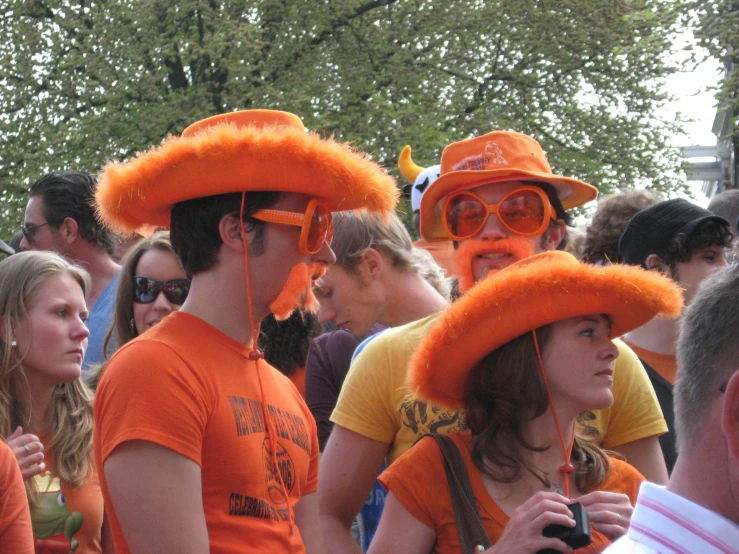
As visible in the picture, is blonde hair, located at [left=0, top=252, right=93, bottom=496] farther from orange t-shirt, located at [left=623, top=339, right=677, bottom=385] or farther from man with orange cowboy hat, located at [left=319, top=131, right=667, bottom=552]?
orange t-shirt, located at [left=623, top=339, right=677, bottom=385]

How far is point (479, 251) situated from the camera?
343 cm

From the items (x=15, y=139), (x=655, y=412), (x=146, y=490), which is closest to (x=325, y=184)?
(x=146, y=490)

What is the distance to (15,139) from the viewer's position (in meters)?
15.5

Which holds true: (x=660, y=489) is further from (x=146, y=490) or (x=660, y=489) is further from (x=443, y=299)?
(x=443, y=299)

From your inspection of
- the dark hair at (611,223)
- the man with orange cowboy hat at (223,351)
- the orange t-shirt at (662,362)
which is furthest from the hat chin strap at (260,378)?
the dark hair at (611,223)

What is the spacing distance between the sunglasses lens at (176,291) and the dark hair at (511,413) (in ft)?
5.48

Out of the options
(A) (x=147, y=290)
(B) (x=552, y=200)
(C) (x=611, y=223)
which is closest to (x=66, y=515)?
(A) (x=147, y=290)

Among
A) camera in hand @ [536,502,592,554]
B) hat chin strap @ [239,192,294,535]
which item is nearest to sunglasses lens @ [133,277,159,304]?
hat chin strap @ [239,192,294,535]

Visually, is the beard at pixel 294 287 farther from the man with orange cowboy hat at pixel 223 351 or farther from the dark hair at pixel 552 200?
the dark hair at pixel 552 200

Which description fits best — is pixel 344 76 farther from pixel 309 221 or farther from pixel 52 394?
pixel 309 221

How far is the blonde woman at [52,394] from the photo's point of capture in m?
3.42

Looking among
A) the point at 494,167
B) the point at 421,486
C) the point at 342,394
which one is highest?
the point at 494,167

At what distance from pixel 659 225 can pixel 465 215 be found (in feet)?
3.68

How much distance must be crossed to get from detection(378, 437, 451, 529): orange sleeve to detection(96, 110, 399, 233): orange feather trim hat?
0.78 metres
